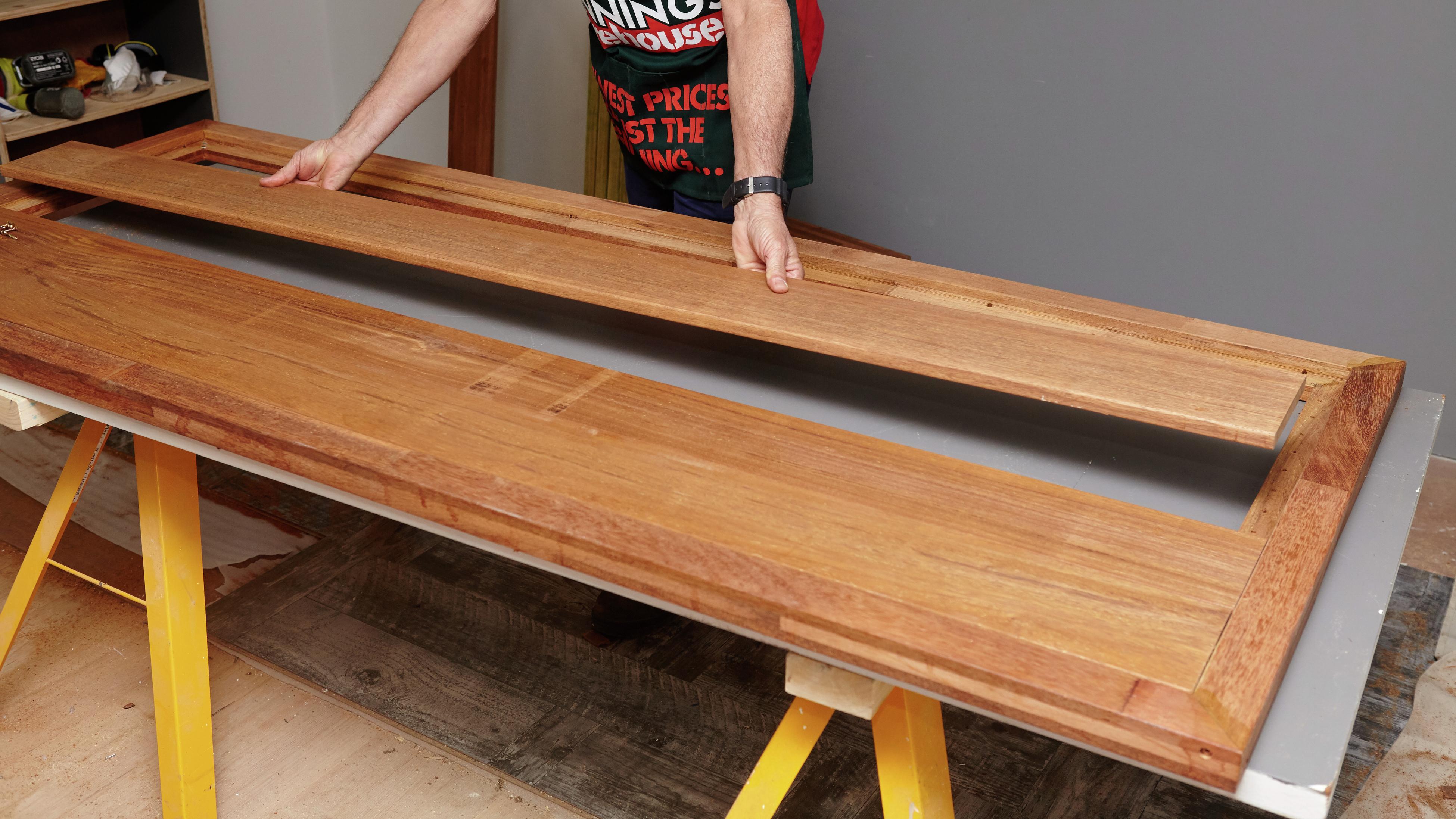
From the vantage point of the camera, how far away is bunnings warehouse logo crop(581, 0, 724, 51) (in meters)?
1.75

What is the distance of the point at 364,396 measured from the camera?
1.10 m

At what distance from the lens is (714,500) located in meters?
0.94

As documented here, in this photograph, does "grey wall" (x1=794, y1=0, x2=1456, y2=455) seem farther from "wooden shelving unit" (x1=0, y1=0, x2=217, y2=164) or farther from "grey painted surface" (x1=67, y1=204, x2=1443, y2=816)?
"wooden shelving unit" (x1=0, y1=0, x2=217, y2=164)

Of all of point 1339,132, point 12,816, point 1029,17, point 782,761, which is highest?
point 1029,17

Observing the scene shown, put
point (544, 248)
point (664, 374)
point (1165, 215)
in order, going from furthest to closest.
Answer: point (1165, 215) < point (544, 248) < point (664, 374)

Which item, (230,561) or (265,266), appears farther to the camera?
(230,561)

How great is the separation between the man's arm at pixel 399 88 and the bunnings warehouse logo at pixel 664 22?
0.78 feet

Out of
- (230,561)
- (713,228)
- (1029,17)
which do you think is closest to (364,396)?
(713,228)

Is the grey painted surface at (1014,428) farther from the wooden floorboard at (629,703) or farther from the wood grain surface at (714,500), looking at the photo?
the wooden floorboard at (629,703)

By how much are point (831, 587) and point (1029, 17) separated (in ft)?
8.36

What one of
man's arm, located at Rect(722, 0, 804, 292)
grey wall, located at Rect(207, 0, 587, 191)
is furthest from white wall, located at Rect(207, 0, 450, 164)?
man's arm, located at Rect(722, 0, 804, 292)

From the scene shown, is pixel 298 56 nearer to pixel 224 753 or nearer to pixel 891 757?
pixel 224 753

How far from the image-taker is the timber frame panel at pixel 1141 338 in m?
0.74

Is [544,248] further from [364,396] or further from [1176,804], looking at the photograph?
[1176,804]
